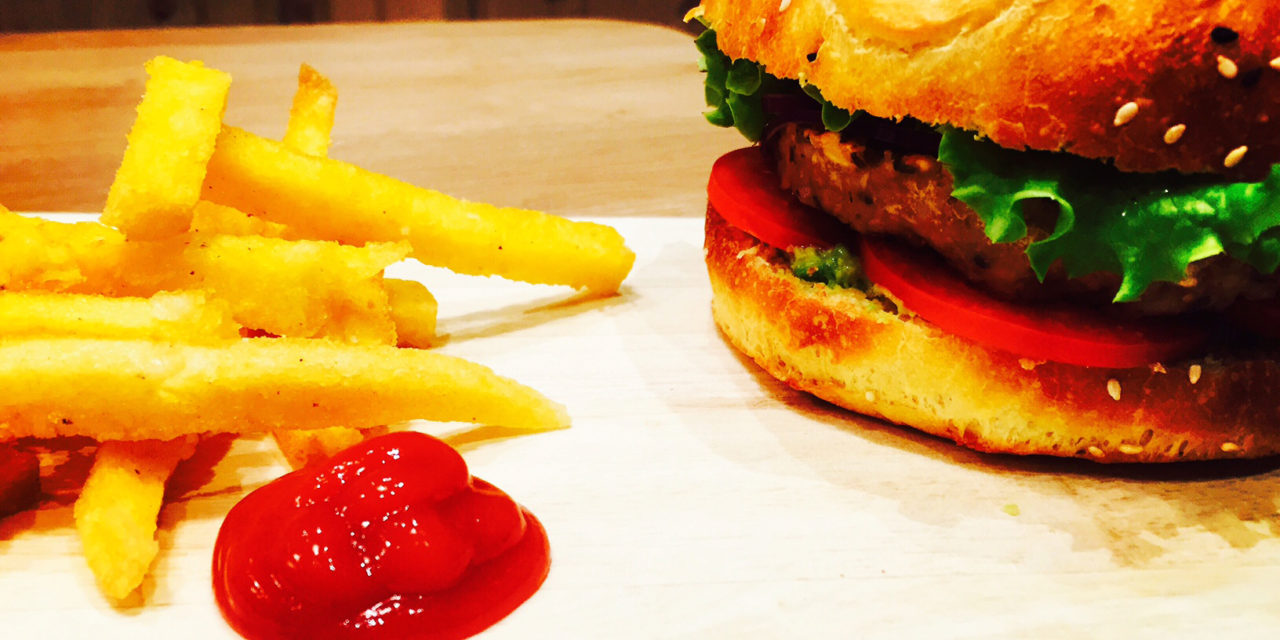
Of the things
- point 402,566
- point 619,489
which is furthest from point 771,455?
point 402,566

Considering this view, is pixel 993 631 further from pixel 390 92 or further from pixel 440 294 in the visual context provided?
pixel 390 92

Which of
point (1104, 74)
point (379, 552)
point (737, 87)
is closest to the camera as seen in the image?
point (379, 552)

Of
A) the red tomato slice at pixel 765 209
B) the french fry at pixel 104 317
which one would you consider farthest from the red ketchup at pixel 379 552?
the red tomato slice at pixel 765 209

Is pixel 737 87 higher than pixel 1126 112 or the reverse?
the reverse

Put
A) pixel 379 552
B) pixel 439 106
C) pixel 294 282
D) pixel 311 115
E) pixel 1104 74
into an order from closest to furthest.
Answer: pixel 379 552
pixel 1104 74
pixel 294 282
pixel 311 115
pixel 439 106

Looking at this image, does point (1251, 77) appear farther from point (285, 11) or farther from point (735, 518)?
point (285, 11)

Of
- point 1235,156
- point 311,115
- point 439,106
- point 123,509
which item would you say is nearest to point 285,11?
point 439,106

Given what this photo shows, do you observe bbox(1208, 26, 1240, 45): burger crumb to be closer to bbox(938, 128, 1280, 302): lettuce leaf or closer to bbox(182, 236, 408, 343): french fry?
bbox(938, 128, 1280, 302): lettuce leaf
